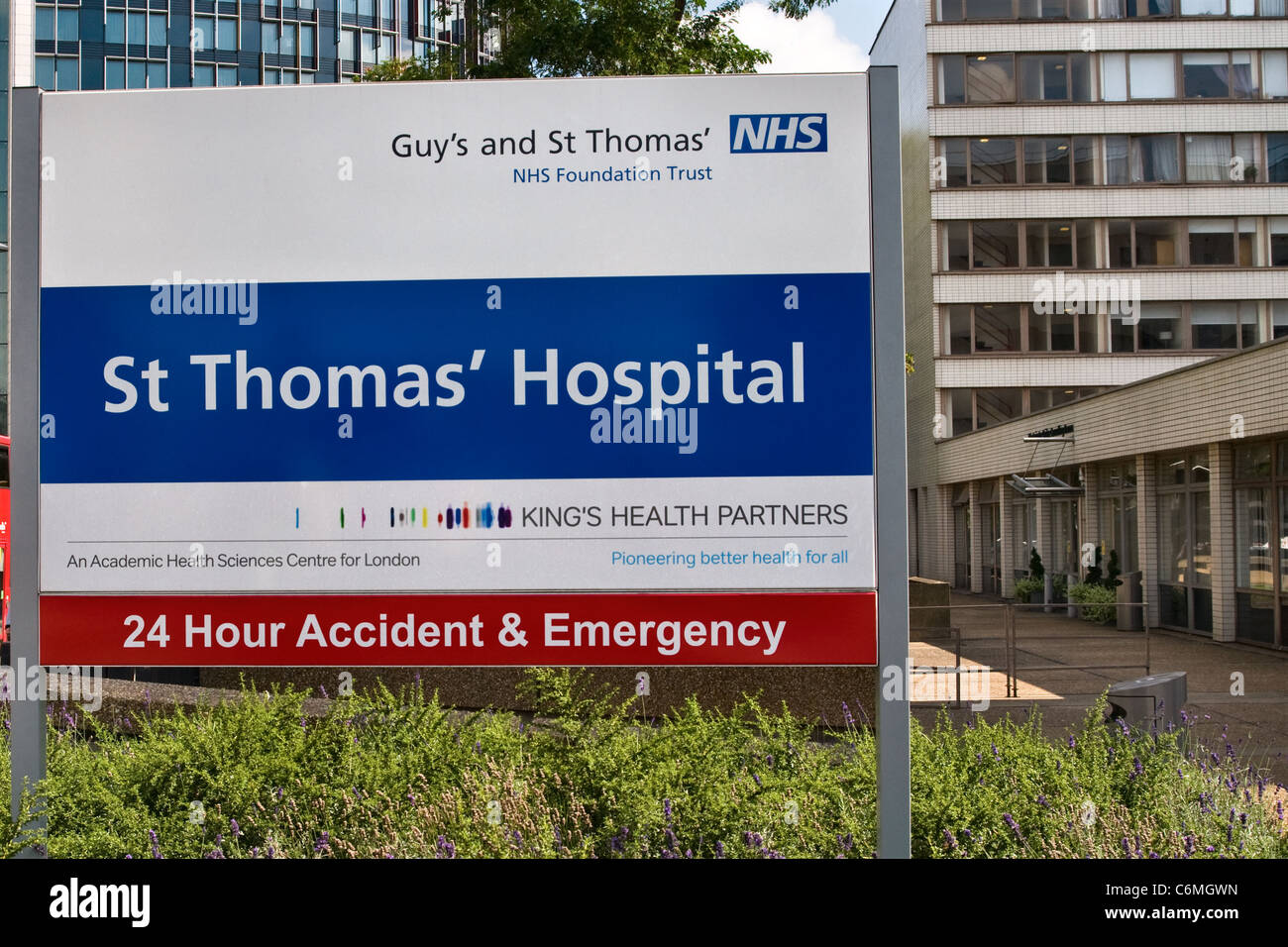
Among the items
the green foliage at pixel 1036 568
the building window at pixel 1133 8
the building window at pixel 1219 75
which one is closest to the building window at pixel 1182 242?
the building window at pixel 1219 75

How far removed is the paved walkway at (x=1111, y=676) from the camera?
9.14m

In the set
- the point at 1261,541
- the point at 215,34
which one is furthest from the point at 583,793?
the point at 215,34

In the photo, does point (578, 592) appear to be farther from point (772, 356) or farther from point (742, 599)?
point (772, 356)

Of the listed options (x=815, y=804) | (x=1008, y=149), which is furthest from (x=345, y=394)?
(x=1008, y=149)

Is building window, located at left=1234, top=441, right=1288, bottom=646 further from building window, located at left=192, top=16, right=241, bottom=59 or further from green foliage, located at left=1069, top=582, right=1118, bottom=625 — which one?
building window, located at left=192, top=16, right=241, bottom=59

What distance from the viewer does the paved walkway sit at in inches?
360

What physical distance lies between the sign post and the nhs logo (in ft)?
0.04

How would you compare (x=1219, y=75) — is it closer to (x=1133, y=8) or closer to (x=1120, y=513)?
(x=1133, y=8)

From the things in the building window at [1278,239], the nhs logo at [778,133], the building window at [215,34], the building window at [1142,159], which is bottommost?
the nhs logo at [778,133]

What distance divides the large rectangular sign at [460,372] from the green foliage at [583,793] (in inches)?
30.1

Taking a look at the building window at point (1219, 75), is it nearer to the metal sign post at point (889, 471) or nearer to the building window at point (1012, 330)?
the building window at point (1012, 330)

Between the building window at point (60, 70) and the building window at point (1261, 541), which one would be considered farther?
the building window at point (60, 70)

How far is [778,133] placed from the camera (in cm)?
353

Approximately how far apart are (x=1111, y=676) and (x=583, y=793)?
11504 mm
